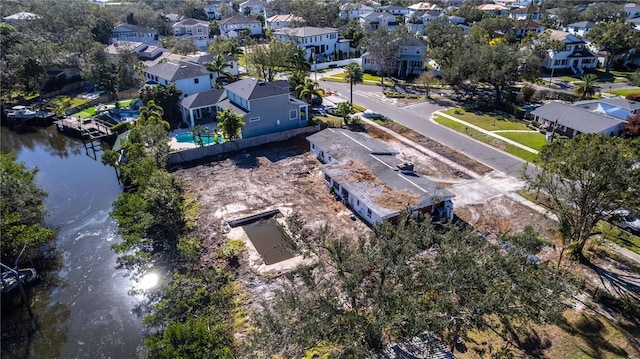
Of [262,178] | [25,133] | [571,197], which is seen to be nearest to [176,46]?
[25,133]

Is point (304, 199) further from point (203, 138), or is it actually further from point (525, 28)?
point (525, 28)

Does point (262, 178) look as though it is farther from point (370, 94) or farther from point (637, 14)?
point (637, 14)

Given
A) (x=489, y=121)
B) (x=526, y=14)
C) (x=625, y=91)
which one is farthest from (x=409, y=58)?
(x=526, y=14)

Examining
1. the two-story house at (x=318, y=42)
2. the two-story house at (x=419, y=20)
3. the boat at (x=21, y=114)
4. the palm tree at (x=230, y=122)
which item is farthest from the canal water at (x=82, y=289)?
the two-story house at (x=419, y=20)

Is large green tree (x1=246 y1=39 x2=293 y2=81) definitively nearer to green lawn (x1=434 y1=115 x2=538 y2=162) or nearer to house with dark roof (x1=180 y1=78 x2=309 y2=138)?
house with dark roof (x1=180 y1=78 x2=309 y2=138)

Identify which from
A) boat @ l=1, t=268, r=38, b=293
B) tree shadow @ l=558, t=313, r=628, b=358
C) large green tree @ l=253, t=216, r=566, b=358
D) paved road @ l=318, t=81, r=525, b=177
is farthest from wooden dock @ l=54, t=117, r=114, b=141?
tree shadow @ l=558, t=313, r=628, b=358

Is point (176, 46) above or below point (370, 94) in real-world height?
above
